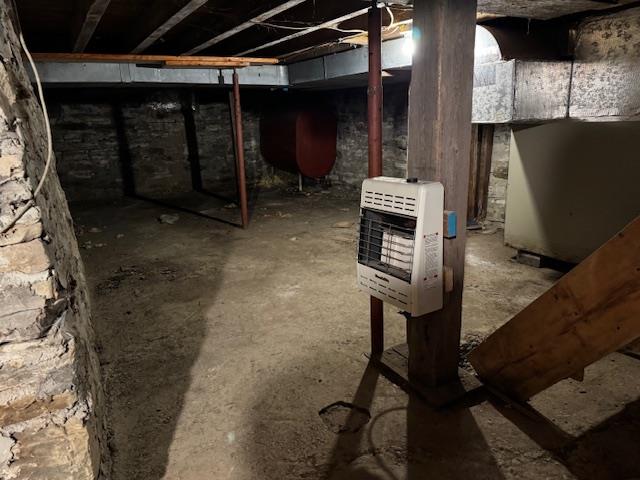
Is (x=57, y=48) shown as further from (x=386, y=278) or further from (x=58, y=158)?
(x=386, y=278)

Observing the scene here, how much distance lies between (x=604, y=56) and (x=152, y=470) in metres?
3.37

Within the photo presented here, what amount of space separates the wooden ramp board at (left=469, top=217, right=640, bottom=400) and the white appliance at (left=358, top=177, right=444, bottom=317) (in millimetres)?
313

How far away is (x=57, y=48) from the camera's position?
3.65 meters

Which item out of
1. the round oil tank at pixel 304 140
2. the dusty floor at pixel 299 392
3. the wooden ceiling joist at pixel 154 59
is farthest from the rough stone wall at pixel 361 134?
the dusty floor at pixel 299 392

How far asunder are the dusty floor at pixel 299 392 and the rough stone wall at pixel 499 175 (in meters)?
1.09

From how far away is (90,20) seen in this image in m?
2.49

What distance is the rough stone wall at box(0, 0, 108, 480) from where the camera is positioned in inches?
36.4

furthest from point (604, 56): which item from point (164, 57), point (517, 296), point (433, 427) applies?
point (164, 57)

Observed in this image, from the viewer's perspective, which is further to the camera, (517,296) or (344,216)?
(344,216)

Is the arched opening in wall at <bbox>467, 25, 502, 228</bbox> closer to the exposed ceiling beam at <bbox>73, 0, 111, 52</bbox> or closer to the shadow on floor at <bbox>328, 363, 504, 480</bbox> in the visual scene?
the shadow on floor at <bbox>328, 363, 504, 480</bbox>

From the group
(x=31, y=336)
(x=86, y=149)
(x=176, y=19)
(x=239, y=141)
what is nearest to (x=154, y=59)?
(x=239, y=141)

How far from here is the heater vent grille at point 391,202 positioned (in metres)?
1.54

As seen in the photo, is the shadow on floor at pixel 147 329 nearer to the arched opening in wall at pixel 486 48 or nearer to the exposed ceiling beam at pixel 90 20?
the exposed ceiling beam at pixel 90 20

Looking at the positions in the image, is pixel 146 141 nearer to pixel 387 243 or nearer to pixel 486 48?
pixel 486 48
